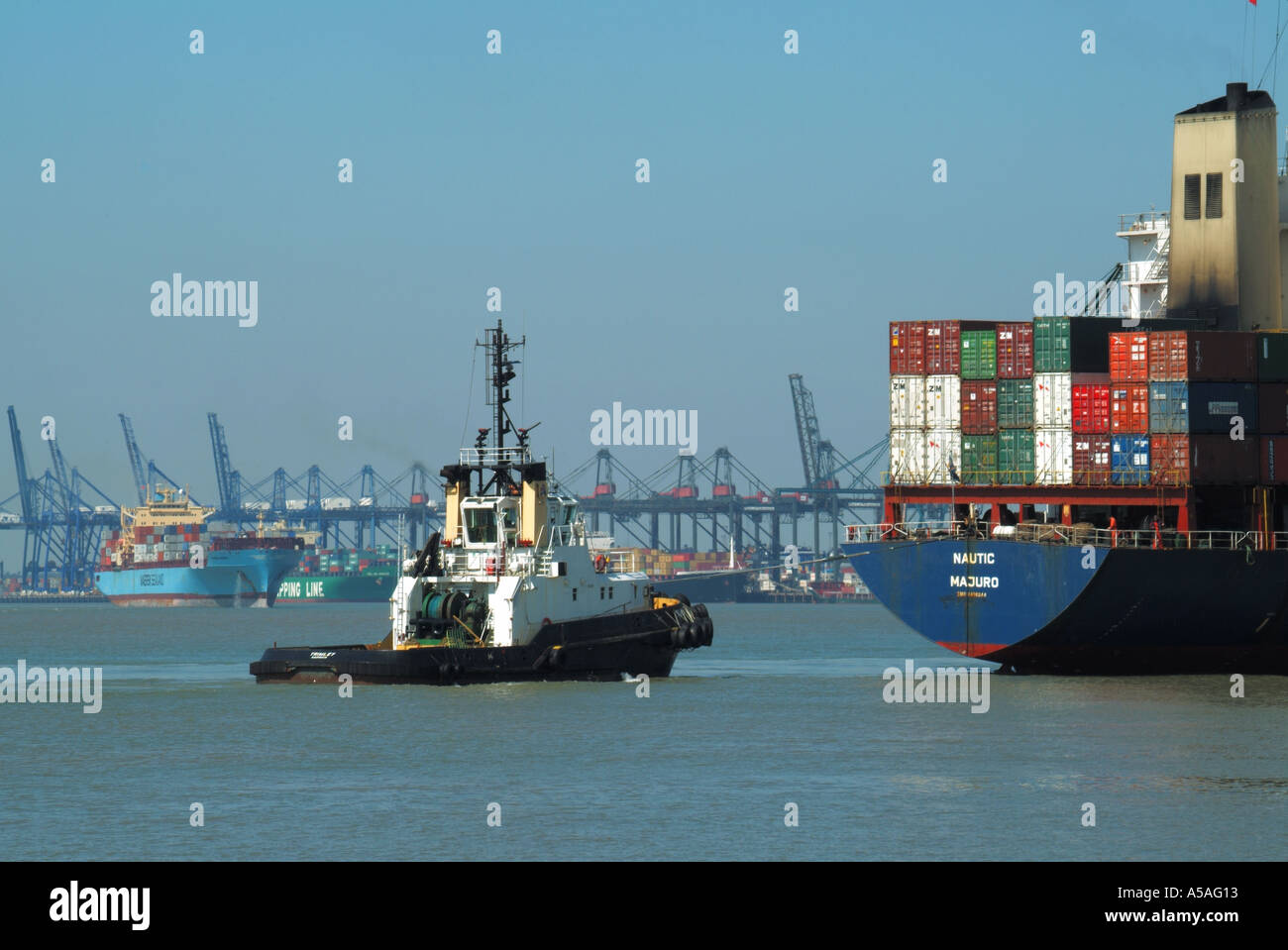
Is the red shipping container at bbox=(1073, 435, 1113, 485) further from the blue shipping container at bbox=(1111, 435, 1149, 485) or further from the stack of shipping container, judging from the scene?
the blue shipping container at bbox=(1111, 435, 1149, 485)

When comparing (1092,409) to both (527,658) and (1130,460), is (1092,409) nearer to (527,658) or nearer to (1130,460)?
(1130,460)

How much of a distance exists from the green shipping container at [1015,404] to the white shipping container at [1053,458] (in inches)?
31.7

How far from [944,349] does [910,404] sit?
6.51ft

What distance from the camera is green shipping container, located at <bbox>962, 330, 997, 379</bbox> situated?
53.0 m

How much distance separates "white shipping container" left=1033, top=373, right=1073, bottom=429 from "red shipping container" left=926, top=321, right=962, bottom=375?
270cm

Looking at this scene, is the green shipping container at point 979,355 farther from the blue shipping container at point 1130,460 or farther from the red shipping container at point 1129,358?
the blue shipping container at point 1130,460

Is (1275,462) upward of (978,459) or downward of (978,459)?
downward

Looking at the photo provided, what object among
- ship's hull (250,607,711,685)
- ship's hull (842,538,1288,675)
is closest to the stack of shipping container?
ship's hull (842,538,1288,675)

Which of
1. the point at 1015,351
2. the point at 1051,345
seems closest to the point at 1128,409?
the point at 1051,345

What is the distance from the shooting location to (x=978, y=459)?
52844 millimetres
